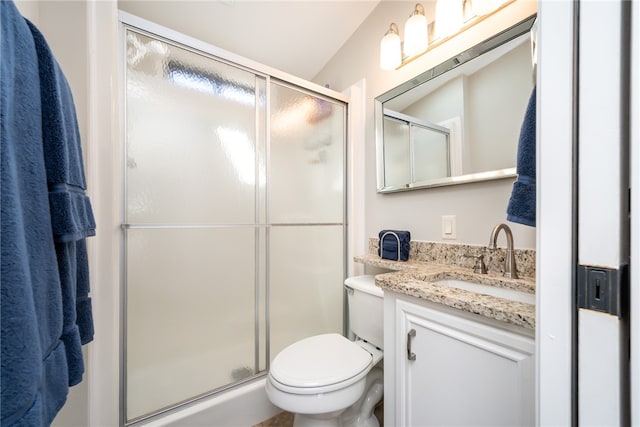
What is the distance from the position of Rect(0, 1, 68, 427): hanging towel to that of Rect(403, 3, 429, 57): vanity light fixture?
1449mm

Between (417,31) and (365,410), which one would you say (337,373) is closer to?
(365,410)

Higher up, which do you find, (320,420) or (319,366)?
(319,366)

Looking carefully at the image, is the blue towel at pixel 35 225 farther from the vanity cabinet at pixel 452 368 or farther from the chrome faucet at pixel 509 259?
the chrome faucet at pixel 509 259

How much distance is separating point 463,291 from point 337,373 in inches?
23.9

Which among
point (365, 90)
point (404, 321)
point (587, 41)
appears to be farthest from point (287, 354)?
point (365, 90)

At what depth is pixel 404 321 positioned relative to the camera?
863mm

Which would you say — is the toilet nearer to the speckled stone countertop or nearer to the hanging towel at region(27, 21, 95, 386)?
the speckled stone countertop

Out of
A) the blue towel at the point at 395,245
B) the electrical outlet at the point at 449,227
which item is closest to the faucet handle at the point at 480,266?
the electrical outlet at the point at 449,227

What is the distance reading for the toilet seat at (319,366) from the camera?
97 centimetres

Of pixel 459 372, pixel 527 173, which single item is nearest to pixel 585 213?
pixel 527 173

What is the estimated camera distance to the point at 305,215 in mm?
1658

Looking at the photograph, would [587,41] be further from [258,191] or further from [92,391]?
[92,391]

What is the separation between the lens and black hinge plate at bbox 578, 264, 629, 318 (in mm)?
379

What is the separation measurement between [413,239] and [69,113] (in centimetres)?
147
